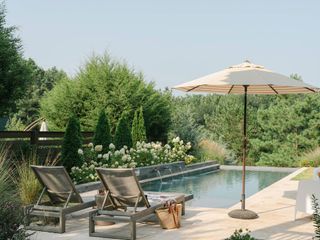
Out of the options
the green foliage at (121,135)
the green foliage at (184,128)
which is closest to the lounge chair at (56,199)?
the green foliage at (121,135)

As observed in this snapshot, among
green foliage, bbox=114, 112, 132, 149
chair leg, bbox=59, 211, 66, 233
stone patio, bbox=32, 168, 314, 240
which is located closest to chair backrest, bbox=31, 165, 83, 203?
chair leg, bbox=59, 211, 66, 233

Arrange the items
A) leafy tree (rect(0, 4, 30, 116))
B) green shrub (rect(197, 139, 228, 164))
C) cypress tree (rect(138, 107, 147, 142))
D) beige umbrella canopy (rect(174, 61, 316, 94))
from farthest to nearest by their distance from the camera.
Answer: green shrub (rect(197, 139, 228, 164)), cypress tree (rect(138, 107, 147, 142)), leafy tree (rect(0, 4, 30, 116)), beige umbrella canopy (rect(174, 61, 316, 94))

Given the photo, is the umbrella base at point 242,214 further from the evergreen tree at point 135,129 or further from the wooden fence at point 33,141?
the evergreen tree at point 135,129

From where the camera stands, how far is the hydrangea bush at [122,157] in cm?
1142

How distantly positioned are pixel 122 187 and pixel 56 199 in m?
1.21

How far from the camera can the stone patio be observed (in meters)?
6.24

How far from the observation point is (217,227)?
6883 millimetres

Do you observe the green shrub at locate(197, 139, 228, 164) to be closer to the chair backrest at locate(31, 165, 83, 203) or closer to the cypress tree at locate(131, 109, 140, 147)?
the cypress tree at locate(131, 109, 140, 147)

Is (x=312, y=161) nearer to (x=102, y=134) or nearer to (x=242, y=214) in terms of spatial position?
(x=102, y=134)

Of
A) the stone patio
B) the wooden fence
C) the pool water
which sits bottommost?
the pool water

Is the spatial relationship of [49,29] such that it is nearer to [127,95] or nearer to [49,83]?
[127,95]

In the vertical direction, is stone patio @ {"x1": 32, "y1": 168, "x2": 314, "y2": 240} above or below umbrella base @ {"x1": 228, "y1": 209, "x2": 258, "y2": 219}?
below

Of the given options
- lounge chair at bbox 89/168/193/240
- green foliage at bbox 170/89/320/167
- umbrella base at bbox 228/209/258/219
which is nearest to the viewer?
lounge chair at bbox 89/168/193/240

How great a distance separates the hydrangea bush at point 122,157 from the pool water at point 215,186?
832 millimetres
